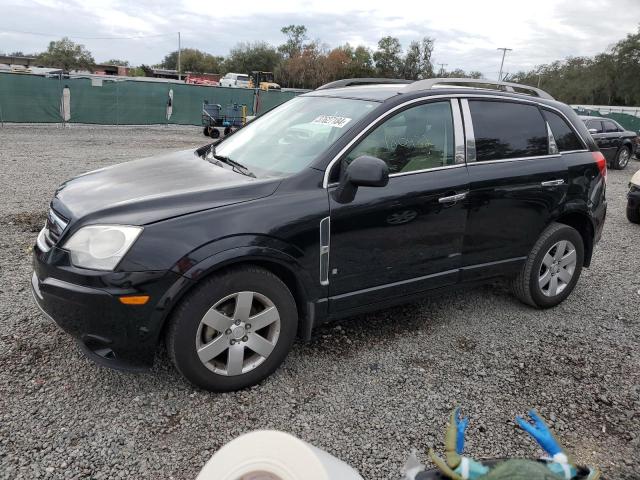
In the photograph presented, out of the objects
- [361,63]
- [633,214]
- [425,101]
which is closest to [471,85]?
[425,101]

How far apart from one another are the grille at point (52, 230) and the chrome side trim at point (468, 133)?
2.71 m

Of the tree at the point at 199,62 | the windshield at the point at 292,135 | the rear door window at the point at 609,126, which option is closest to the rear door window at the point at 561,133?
the windshield at the point at 292,135

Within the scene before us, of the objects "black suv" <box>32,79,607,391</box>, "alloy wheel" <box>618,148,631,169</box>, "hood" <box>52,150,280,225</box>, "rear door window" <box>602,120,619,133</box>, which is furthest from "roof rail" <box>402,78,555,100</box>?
"alloy wheel" <box>618,148,631,169</box>

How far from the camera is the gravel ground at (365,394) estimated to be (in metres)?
2.54

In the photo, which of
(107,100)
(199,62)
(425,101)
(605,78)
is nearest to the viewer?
(425,101)

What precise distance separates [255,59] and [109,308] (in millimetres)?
93961

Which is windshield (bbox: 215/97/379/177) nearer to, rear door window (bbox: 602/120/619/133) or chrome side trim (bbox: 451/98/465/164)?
chrome side trim (bbox: 451/98/465/164)

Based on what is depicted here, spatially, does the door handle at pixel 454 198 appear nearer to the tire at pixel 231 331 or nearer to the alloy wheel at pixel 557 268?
the alloy wheel at pixel 557 268

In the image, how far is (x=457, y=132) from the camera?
3.67m

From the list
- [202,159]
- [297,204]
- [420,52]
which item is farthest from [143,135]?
[420,52]

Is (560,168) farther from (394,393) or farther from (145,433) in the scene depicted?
(145,433)

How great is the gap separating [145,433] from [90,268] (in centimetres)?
90

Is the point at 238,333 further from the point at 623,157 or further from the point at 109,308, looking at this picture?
the point at 623,157

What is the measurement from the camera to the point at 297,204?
2957 mm
